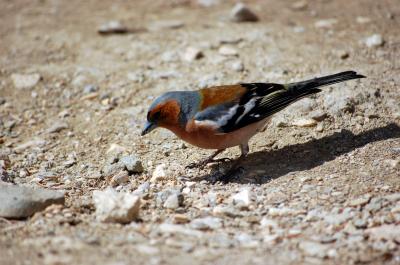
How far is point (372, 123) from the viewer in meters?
6.59

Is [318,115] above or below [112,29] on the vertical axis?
below

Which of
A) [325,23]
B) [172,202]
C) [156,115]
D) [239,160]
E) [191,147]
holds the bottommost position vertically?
[191,147]

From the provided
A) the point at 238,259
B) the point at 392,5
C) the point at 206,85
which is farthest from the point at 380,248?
the point at 392,5

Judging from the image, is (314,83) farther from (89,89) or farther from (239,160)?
(89,89)

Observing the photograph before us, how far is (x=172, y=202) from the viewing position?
206 inches

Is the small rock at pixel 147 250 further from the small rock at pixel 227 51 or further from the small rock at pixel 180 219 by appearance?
the small rock at pixel 227 51

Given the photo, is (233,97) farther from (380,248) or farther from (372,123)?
(380,248)

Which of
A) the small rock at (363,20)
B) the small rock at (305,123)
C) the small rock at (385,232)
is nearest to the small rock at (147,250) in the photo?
the small rock at (385,232)

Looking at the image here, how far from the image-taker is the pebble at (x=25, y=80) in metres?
8.43

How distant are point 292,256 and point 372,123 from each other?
2890mm

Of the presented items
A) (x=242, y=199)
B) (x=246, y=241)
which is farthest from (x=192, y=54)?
(x=246, y=241)

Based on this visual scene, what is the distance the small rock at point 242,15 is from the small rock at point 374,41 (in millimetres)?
2019

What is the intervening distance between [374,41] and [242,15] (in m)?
2.26

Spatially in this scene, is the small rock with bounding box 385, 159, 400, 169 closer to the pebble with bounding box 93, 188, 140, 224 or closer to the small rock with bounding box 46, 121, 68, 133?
the pebble with bounding box 93, 188, 140, 224
